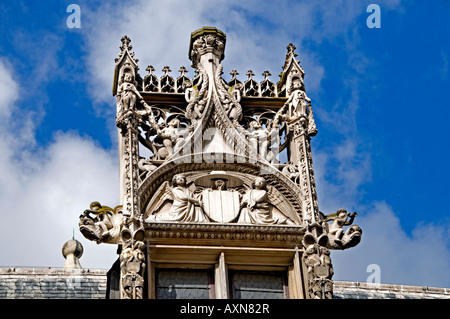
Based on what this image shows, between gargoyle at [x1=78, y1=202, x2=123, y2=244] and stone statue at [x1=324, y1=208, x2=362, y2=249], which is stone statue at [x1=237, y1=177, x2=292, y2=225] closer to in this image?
stone statue at [x1=324, y1=208, x2=362, y2=249]

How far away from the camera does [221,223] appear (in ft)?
79.5

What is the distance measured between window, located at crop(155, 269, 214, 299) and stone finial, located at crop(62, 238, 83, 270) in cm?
936

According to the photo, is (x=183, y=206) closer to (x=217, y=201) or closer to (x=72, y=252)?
(x=217, y=201)

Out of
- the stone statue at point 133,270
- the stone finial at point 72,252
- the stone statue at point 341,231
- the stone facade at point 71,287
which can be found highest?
the stone finial at point 72,252

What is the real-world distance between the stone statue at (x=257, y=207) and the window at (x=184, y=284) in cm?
136

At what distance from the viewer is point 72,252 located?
1313 inches

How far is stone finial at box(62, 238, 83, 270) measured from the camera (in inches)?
1302

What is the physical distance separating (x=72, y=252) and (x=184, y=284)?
10021 mm

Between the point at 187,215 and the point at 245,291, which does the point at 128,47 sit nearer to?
the point at 187,215

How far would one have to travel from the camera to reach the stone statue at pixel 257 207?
2458 centimetres

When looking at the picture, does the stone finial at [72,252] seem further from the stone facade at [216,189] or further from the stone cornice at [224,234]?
the stone cornice at [224,234]

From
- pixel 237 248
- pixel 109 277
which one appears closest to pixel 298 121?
pixel 237 248

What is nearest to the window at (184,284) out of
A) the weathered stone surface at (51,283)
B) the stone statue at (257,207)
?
the stone statue at (257,207)

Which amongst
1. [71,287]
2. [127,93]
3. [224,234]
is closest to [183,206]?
[224,234]
